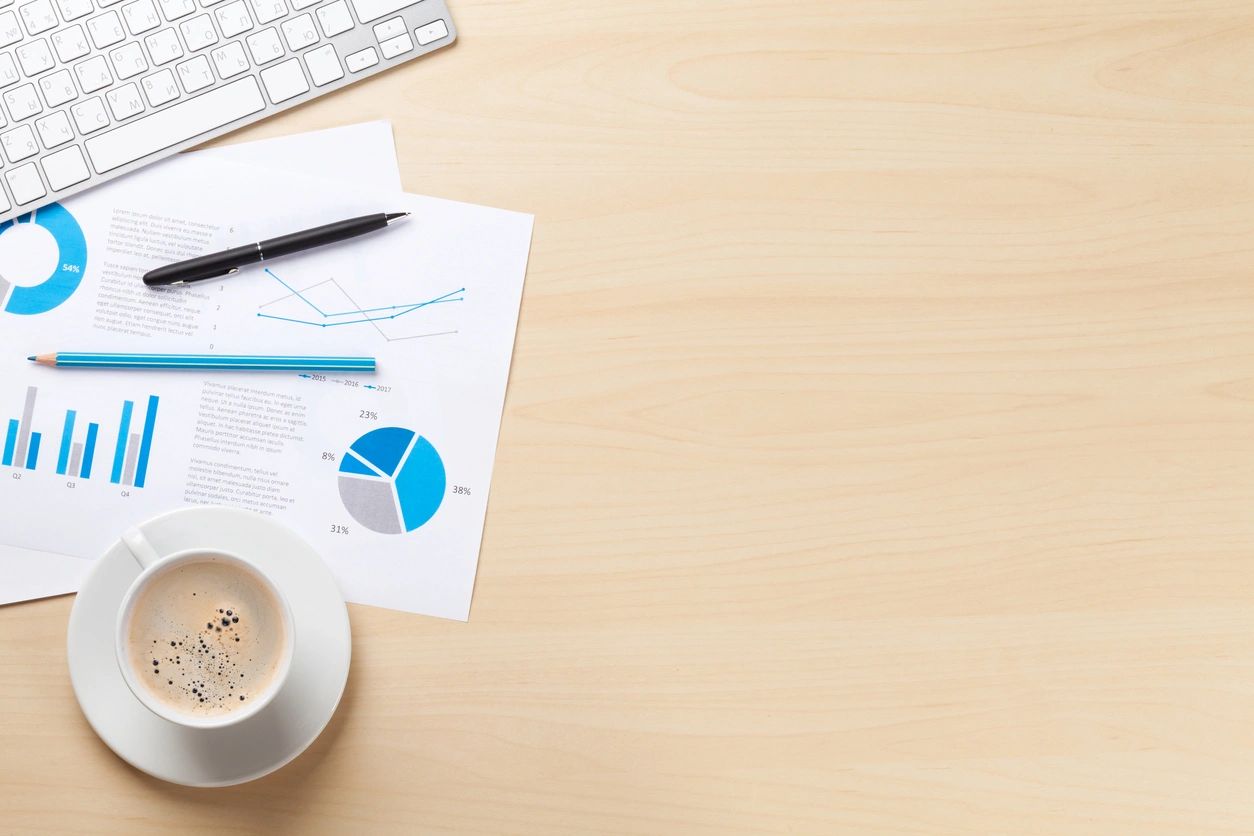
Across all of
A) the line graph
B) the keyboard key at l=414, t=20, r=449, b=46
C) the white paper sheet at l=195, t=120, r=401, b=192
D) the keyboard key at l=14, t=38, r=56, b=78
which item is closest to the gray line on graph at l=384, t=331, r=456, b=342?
the line graph

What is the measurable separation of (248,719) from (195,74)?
0.46 m

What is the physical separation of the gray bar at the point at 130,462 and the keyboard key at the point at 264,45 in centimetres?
29

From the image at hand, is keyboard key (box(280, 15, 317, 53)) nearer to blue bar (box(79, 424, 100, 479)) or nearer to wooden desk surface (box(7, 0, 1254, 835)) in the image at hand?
wooden desk surface (box(7, 0, 1254, 835))

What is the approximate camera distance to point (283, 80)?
0.77m

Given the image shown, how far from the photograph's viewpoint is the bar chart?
0.76 meters

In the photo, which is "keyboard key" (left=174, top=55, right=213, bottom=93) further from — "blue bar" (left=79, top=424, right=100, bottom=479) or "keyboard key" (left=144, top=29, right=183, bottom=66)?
"blue bar" (left=79, top=424, right=100, bottom=479)

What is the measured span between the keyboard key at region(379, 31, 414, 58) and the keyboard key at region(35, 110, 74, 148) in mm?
231

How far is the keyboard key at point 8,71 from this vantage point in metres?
0.76

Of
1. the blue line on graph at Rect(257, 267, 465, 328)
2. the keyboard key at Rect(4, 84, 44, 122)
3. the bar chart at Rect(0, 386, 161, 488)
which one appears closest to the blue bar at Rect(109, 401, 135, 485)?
the bar chart at Rect(0, 386, 161, 488)

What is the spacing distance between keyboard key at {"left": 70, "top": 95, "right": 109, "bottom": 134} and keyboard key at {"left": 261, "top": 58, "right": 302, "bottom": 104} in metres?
0.12

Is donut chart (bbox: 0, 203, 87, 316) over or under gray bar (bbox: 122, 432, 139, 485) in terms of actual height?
over

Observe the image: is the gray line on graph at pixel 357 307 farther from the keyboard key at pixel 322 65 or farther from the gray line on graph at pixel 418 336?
the keyboard key at pixel 322 65

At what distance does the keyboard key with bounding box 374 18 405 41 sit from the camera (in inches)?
30.7

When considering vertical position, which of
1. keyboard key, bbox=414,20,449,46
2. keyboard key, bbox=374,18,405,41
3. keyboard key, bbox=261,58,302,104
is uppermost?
keyboard key, bbox=374,18,405,41
